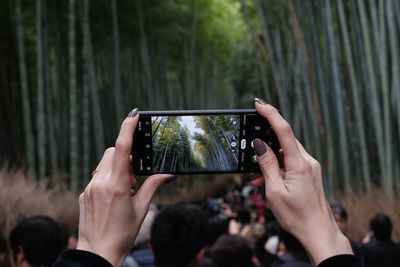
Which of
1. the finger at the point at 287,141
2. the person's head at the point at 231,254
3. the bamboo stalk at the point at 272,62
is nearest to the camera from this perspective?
the finger at the point at 287,141

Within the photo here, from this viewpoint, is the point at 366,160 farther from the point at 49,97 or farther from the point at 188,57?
the point at 188,57

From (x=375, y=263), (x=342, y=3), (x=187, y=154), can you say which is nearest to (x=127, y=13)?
(x=342, y=3)

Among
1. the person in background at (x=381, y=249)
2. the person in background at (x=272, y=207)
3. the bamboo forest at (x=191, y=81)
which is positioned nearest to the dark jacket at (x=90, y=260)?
the person in background at (x=272, y=207)

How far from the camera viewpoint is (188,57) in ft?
38.8

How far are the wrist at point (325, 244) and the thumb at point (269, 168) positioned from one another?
4.3 inches

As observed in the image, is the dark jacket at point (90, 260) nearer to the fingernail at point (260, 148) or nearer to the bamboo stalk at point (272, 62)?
the fingernail at point (260, 148)

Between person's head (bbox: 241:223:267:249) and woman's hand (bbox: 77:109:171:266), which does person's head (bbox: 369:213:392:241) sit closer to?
person's head (bbox: 241:223:267:249)

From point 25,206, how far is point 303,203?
321 centimetres

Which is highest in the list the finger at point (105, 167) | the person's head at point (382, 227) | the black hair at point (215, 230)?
the finger at point (105, 167)

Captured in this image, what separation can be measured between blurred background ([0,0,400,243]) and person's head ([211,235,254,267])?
6.89 ft

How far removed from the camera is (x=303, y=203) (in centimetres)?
78

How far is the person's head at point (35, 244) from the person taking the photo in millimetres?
1788

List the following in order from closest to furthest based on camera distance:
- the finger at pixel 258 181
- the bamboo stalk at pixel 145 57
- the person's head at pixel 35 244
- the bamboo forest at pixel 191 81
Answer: the finger at pixel 258 181 < the person's head at pixel 35 244 < the bamboo forest at pixel 191 81 < the bamboo stalk at pixel 145 57

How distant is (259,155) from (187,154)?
0.28 metres
